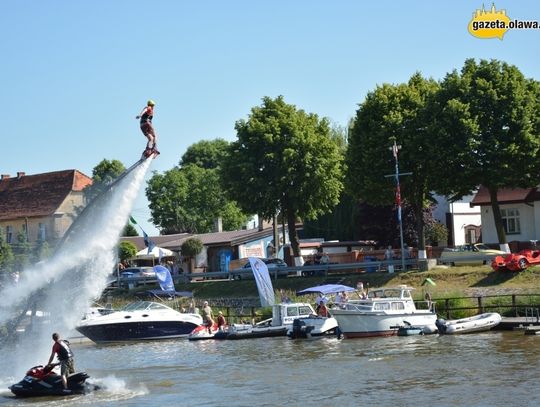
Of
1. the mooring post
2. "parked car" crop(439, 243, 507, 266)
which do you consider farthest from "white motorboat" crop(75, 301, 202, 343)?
"parked car" crop(439, 243, 507, 266)

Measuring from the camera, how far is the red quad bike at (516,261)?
60188 mm

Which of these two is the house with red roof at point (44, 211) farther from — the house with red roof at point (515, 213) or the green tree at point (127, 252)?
the house with red roof at point (515, 213)

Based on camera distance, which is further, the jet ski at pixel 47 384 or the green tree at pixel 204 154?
the green tree at pixel 204 154

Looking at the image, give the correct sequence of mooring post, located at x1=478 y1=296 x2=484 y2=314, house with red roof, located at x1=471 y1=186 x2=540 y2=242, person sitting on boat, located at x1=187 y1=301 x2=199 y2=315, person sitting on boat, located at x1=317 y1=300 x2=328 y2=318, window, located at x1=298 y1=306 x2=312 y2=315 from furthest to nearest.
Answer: house with red roof, located at x1=471 y1=186 x2=540 y2=242
person sitting on boat, located at x1=187 y1=301 x2=199 y2=315
window, located at x1=298 y1=306 x2=312 y2=315
person sitting on boat, located at x1=317 y1=300 x2=328 y2=318
mooring post, located at x1=478 y1=296 x2=484 y2=314

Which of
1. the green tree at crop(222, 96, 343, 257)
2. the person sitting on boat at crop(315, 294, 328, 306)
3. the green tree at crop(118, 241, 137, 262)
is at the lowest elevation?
the person sitting on boat at crop(315, 294, 328, 306)

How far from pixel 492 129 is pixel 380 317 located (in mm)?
21606

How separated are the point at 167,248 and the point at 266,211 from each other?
871 inches

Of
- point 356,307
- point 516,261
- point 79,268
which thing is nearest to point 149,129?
point 79,268

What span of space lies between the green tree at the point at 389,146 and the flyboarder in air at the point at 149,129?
134ft

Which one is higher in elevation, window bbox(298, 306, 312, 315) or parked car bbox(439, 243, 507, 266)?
parked car bbox(439, 243, 507, 266)

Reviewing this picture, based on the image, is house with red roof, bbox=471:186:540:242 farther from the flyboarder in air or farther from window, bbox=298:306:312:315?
the flyboarder in air

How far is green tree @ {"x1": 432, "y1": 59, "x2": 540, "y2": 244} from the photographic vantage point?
216 feet

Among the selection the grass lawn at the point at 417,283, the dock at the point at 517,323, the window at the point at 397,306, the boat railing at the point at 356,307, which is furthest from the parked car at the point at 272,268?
the dock at the point at 517,323

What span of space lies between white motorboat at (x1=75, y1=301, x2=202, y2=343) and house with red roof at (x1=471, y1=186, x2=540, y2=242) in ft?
97.5
